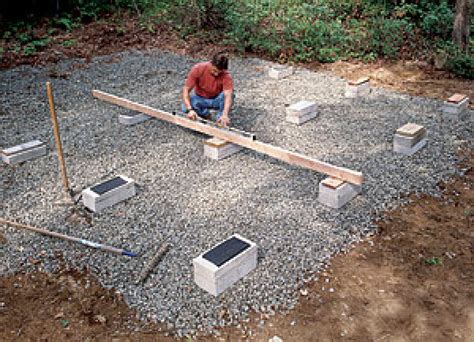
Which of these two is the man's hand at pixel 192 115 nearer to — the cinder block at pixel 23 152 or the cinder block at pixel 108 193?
the cinder block at pixel 108 193

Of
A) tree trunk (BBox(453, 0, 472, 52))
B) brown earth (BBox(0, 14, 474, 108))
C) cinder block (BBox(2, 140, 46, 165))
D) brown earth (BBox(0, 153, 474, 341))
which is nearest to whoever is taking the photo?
brown earth (BBox(0, 153, 474, 341))

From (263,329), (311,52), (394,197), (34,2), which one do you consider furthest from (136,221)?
(34,2)

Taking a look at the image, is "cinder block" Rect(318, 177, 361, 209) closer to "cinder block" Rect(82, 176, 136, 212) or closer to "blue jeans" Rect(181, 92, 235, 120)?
"cinder block" Rect(82, 176, 136, 212)

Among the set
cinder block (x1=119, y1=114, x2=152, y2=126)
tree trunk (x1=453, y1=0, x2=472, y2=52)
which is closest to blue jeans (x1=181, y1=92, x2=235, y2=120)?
cinder block (x1=119, y1=114, x2=152, y2=126)

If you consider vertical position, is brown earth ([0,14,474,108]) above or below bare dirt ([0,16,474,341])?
above

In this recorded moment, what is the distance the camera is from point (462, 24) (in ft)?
32.2

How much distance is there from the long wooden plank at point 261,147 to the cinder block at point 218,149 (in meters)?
0.09

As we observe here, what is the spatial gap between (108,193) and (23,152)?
6.30ft

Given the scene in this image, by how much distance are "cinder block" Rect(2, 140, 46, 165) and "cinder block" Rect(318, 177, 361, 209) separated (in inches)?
151

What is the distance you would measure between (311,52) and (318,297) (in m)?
7.74

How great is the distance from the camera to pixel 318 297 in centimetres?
377

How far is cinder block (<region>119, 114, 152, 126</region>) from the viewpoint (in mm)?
7074

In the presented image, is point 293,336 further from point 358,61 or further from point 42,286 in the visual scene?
point 358,61

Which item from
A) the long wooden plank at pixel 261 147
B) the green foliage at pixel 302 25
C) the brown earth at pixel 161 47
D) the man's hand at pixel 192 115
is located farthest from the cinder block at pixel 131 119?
the green foliage at pixel 302 25
